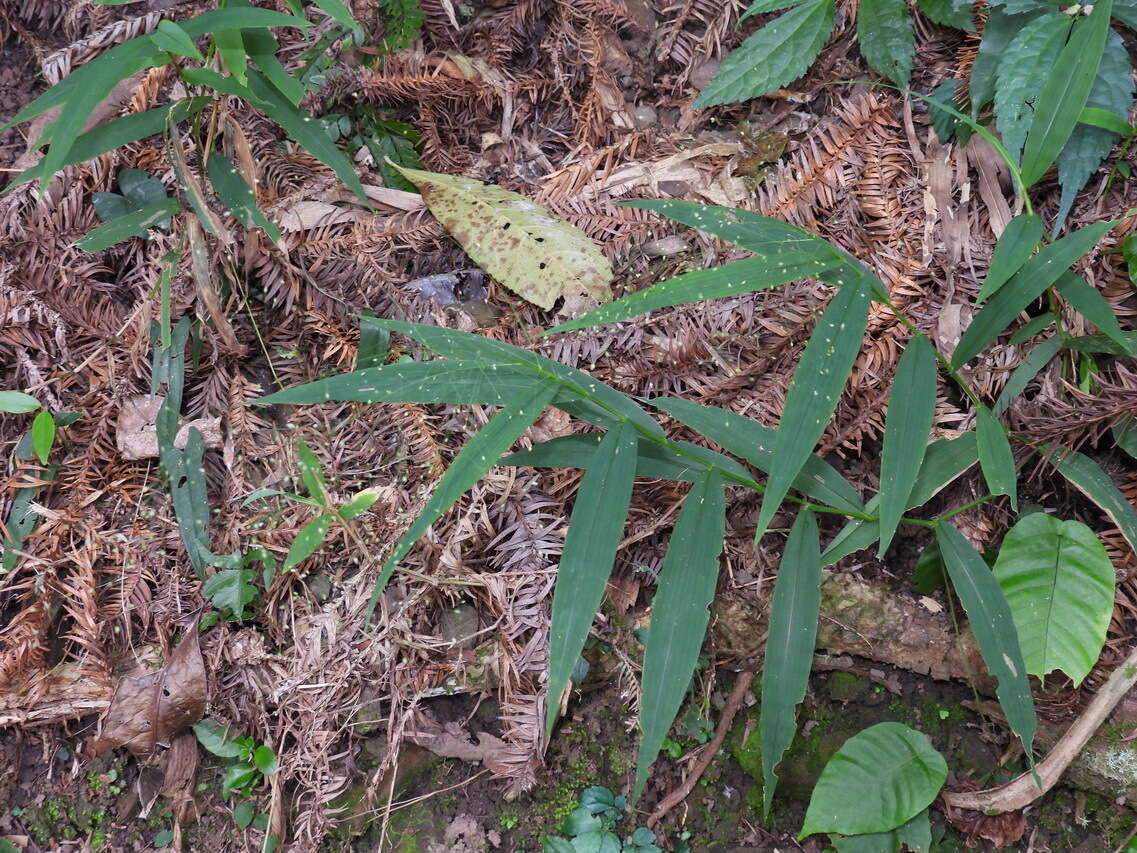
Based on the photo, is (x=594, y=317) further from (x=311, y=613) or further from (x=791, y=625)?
(x=311, y=613)

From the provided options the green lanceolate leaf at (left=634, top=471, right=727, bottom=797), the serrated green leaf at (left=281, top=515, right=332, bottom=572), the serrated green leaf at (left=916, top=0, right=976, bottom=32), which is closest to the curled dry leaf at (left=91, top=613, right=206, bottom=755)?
the serrated green leaf at (left=281, top=515, right=332, bottom=572)

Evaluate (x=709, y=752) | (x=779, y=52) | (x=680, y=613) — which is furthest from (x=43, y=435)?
(x=779, y=52)

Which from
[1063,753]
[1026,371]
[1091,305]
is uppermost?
[1091,305]

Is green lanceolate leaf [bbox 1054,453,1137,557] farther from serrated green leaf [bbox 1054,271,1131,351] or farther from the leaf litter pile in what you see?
serrated green leaf [bbox 1054,271,1131,351]

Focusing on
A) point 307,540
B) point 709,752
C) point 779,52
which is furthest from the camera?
point 779,52

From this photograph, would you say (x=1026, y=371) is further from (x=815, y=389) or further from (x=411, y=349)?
(x=411, y=349)
